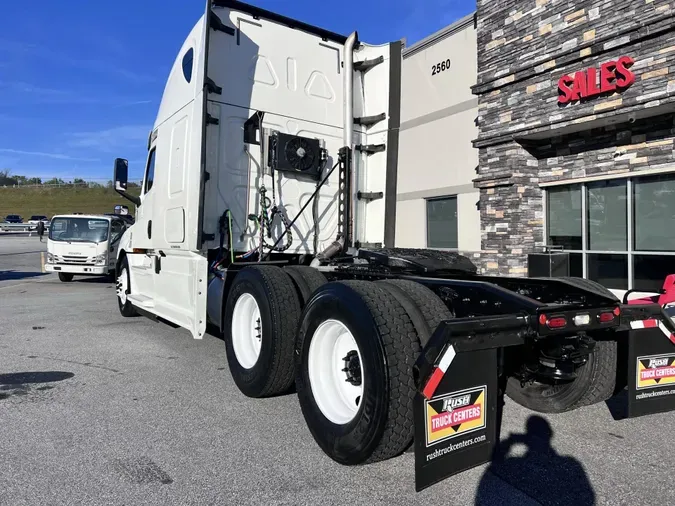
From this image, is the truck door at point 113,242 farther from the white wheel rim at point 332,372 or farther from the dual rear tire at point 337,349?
the white wheel rim at point 332,372

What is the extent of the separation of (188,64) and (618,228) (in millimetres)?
7793

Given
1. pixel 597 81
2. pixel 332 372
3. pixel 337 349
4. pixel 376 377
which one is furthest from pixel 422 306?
pixel 597 81

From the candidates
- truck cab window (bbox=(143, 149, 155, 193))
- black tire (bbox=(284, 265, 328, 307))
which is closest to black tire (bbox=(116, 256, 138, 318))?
truck cab window (bbox=(143, 149, 155, 193))

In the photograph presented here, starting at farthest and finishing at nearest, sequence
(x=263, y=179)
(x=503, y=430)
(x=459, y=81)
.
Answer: (x=459, y=81)
(x=263, y=179)
(x=503, y=430)

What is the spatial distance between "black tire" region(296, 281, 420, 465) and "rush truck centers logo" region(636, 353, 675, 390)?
61.6 inches

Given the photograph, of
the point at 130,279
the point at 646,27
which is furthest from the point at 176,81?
the point at 646,27

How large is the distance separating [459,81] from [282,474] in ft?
37.2

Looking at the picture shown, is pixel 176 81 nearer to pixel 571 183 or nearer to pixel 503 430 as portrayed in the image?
pixel 503 430

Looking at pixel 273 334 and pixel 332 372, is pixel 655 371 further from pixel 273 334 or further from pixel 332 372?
pixel 273 334

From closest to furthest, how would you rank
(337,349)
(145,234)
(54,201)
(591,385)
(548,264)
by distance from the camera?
1. (337,349)
2. (591,385)
3. (145,234)
4. (548,264)
5. (54,201)

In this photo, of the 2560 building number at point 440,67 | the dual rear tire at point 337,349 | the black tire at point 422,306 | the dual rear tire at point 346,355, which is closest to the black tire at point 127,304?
the dual rear tire at point 346,355

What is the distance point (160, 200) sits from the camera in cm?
636

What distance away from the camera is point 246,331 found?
4.77 m

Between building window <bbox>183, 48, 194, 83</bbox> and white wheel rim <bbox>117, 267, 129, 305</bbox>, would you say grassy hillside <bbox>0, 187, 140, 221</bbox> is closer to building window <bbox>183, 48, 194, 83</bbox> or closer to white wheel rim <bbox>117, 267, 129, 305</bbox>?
white wheel rim <bbox>117, 267, 129, 305</bbox>
